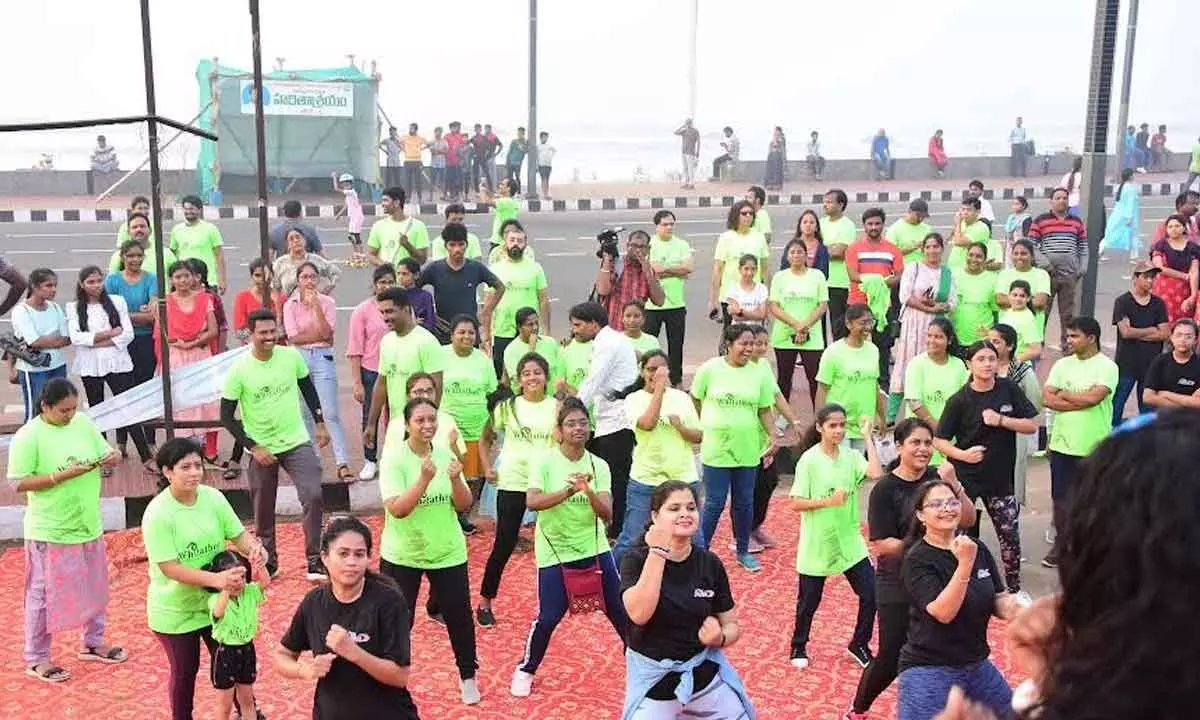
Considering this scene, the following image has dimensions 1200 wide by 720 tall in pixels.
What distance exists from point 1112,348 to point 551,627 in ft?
30.0

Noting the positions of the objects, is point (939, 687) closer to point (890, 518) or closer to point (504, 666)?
point (890, 518)

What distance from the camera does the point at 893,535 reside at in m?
6.14

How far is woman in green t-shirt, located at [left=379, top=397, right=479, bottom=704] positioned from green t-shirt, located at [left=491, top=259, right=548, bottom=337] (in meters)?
4.04

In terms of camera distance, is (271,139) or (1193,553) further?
(271,139)

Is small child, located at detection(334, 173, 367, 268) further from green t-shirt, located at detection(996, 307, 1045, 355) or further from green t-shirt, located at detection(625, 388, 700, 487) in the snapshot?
green t-shirt, located at detection(625, 388, 700, 487)

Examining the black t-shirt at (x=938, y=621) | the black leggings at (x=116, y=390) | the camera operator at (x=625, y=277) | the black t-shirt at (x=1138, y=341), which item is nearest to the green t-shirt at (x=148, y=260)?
the black leggings at (x=116, y=390)

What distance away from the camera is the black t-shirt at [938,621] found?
5191mm

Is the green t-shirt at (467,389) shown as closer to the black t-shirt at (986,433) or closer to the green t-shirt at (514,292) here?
the green t-shirt at (514,292)

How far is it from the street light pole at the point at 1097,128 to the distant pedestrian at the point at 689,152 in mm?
19418

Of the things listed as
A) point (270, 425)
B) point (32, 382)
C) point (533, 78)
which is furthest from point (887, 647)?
point (533, 78)

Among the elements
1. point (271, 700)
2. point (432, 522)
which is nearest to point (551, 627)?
point (432, 522)

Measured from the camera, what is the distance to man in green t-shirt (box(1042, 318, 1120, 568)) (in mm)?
8070

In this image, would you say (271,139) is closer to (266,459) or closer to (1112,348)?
(1112,348)

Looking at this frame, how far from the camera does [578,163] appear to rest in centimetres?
4975
